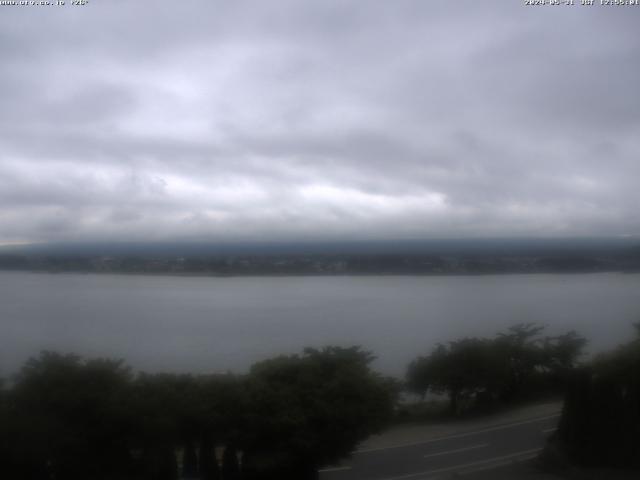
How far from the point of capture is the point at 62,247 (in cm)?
734

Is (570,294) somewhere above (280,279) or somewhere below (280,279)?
below

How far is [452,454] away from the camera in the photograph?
19.4 feet

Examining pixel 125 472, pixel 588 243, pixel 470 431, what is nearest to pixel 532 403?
pixel 470 431

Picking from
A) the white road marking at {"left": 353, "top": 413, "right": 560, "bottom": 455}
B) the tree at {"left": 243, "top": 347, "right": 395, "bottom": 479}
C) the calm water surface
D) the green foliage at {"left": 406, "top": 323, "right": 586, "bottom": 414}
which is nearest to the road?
the white road marking at {"left": 353, "top": 413, "right": 560, "bottom": 455}

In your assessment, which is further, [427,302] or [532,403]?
[427,302]

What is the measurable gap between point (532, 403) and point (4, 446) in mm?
5327

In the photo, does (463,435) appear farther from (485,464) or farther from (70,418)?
(70,418)

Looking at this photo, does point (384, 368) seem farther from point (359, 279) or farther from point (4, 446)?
point (4, 446)

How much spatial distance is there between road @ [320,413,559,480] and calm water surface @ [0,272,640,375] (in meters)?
0.93

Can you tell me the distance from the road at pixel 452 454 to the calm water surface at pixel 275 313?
930mm

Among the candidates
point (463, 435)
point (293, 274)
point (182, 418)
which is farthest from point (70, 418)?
point (463, 435)

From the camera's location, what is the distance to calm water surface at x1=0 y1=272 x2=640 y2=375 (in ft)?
20.4

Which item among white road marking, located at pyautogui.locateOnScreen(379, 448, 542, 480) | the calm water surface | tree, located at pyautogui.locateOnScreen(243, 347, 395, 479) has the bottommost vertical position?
white road marking, located at pyautogui.locateOnScreen(379, 448, 542, 480)

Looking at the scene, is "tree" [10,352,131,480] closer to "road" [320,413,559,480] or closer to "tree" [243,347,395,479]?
"tree" [243,347,395,479]
